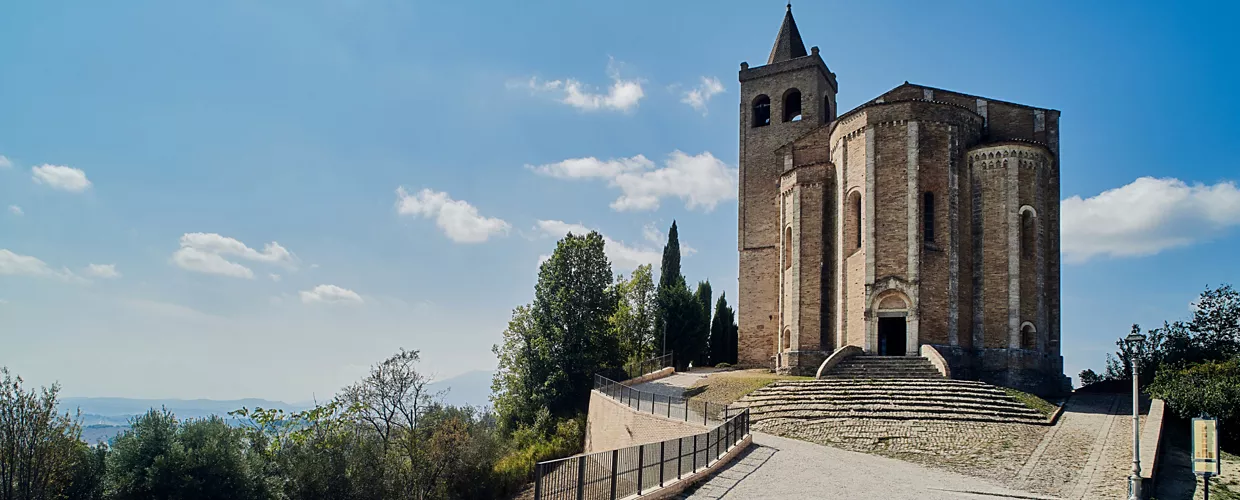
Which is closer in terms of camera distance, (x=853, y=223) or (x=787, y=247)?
(x=853, y=223)

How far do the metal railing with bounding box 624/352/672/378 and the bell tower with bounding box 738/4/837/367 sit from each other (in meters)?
4.43

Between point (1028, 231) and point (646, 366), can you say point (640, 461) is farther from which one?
point (646, 366)

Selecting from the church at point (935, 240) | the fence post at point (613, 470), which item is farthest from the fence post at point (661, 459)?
the church at point (935, 240)

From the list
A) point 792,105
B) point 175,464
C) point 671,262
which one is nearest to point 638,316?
point 671,262

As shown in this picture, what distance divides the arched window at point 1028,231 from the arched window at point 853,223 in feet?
21.2

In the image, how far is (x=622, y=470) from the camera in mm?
12859

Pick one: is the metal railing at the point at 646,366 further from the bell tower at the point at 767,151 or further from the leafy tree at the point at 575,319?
the bell tower at the point at 767,151

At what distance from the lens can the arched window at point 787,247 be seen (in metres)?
36.6

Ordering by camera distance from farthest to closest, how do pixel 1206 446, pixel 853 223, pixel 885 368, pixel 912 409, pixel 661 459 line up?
pixel 853 223 < pixel 885 368 < pixel 912 409 < pixel 661 459 < pixel 1206 446

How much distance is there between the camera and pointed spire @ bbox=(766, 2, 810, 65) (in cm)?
4525

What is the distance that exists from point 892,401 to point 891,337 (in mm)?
9171

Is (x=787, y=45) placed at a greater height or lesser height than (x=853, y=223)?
greater

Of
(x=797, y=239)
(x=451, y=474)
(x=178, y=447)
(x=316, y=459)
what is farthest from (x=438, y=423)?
(x=797, y=239)

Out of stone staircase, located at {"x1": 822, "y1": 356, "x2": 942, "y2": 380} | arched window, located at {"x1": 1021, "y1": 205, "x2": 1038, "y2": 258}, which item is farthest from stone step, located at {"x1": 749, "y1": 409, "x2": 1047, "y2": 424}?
arched window, located at {"x1": 1021, "y1": 205, "x2": 1038, "y2": 258}
